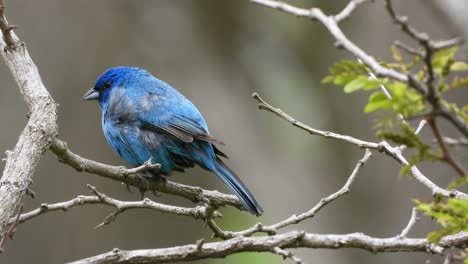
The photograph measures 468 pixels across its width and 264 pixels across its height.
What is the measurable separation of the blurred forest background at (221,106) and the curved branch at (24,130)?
545 cm

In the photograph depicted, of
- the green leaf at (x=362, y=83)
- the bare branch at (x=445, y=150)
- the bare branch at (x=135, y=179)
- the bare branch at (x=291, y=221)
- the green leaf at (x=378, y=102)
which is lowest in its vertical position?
the bare branch at (x=445, y=150)

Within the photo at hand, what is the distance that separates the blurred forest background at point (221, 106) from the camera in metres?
9.47

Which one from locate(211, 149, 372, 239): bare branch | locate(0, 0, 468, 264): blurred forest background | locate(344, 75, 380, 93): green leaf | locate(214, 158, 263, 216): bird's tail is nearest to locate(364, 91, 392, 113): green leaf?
locate(344, 75, 380, 93): green leaf

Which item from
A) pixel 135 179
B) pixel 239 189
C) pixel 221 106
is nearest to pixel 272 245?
pixel 135 179

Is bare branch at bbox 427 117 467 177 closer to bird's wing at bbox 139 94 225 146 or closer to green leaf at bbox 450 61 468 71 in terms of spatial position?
green leaf at bbox 450 61 468 71

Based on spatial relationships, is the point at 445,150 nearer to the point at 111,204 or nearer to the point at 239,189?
the point at 111,204

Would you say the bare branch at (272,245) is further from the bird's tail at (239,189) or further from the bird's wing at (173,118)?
the bird's wing at (173,118)

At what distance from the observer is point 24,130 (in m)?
3.46

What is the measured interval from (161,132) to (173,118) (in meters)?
0.12

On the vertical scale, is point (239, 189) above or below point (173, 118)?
below

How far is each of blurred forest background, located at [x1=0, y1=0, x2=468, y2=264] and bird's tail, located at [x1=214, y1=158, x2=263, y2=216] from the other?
149 inches

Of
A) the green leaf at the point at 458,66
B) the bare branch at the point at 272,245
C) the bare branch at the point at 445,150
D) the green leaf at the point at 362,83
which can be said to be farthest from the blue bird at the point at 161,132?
the bare branch at the point at 445,150

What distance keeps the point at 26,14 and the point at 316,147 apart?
379 cm

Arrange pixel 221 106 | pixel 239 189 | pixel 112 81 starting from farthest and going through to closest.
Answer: pixel 221 106 → pixel 112 81 → pixel 239 189
